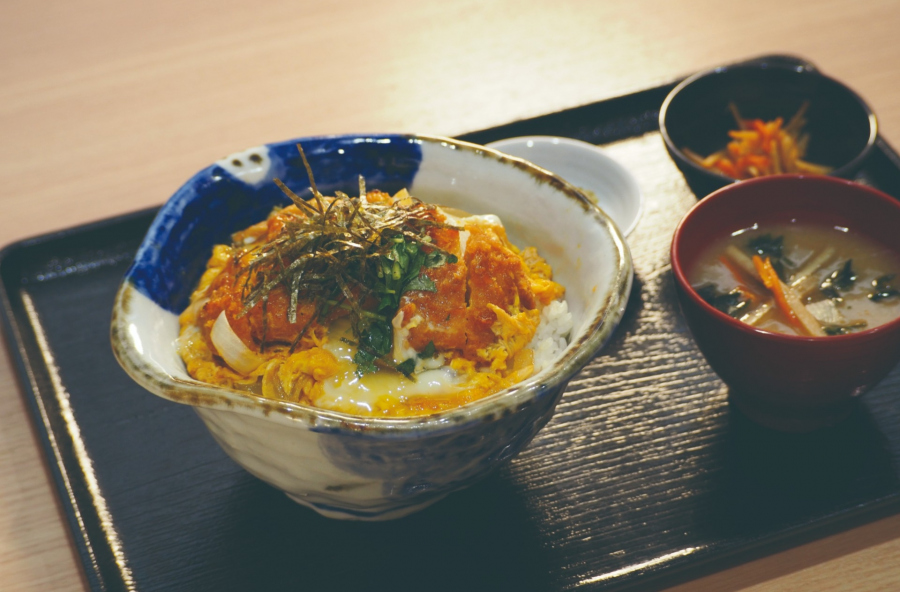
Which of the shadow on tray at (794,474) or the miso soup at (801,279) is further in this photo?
the miso soup at (801,279)

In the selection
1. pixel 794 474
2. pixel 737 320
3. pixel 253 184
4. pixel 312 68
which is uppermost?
pixel 253 184

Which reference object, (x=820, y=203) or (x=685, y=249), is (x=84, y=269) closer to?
(x=685, y=249)

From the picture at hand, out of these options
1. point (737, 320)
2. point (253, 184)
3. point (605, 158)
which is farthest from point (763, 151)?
point (253, 184)

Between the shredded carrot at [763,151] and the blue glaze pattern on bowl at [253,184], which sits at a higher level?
the blue glaze pattern on bowl at [253,184]

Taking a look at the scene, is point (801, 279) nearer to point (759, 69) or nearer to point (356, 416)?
point (759, 69)

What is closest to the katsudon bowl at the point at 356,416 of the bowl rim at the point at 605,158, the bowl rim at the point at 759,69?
the bowl rim at the point at 605,158

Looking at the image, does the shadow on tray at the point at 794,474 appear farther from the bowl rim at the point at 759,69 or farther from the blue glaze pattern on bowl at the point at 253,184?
the blue glaze pattern on bowl at the point at 253,184

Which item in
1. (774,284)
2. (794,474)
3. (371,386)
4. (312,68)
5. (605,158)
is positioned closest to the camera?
(371,386)
